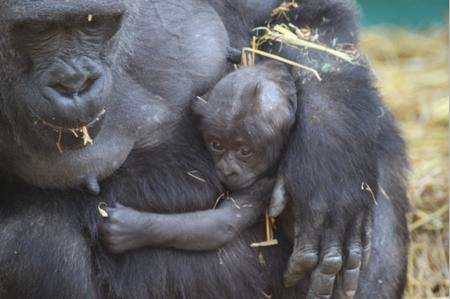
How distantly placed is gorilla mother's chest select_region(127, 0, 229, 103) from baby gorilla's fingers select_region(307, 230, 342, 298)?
691mm

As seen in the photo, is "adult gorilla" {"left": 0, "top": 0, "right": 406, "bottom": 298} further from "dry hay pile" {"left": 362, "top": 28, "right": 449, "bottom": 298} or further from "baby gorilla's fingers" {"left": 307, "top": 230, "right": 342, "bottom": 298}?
"dry hay pile" {"left": 362, "top": 28, "right": 449, "bottom": 298}

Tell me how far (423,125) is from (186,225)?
8.97ft

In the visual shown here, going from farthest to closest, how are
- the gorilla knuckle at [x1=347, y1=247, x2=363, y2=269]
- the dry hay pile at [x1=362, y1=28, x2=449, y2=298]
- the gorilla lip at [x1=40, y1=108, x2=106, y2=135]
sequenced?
the dry hay pile at [x1=362, y1=28, x2=449, y2=298]
the gorilla knuckle at [x1=347, y1=247, x2=363, y2=269]
the gorilla lip at [x1=40, y1=108, x2=106, y2=135]

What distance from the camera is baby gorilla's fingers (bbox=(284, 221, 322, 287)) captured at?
3371 millimetres

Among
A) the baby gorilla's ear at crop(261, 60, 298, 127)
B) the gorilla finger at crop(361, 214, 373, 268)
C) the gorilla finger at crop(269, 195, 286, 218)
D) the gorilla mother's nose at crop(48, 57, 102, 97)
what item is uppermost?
the baby gorilla's ear at crop(261, 60, 298, 127)

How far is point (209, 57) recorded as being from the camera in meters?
3.67

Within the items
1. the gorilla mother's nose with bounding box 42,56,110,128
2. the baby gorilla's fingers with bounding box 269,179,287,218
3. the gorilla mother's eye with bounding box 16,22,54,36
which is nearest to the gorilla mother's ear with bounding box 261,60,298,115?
the baby gorilla's fingers with bounding box 269,179,287,218

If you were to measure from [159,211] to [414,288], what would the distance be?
61.0 inches

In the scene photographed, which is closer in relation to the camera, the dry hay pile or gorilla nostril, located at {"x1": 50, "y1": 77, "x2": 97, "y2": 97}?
gorilla nostril, located at {"x1": 50, "y1": 77, "x2": 97, "y2": 97}

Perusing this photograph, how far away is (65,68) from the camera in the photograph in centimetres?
288

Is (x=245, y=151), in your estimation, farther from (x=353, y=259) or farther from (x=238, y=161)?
(x=353, y=259)

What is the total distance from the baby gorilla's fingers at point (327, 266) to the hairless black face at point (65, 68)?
876 mm

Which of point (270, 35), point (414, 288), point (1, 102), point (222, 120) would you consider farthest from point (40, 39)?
point (414, 288)

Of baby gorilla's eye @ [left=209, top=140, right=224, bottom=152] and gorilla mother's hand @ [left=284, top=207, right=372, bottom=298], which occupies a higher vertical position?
baby gorilla's eye @ [left=209, top=140, right=224, bottom=152]
